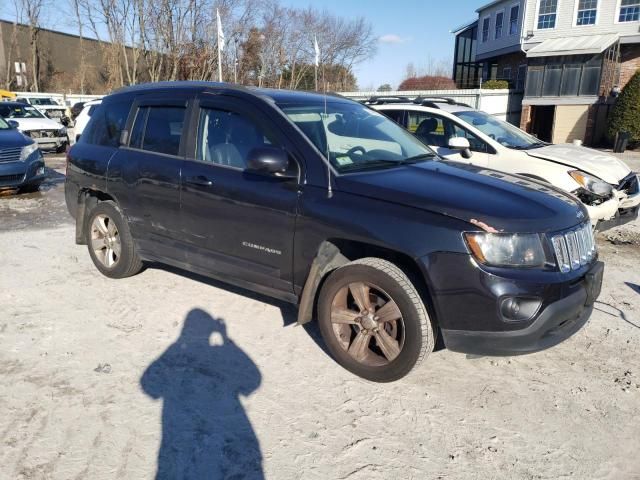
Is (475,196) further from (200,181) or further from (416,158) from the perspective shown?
(200,181)

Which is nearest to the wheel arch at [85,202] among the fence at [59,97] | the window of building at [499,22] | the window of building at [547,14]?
the fence at [59,97]

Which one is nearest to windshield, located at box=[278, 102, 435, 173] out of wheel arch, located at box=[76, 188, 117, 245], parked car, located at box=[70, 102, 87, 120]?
wheel arch, located at box=[76, 188, 117, 245]

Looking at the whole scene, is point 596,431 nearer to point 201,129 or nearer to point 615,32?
point 201,129

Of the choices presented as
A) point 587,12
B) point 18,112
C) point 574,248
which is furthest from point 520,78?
point 574,248

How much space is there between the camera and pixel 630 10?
81.4 feet

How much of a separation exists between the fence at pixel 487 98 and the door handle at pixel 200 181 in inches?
754

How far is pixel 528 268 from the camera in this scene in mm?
2979

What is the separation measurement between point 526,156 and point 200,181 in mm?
4557

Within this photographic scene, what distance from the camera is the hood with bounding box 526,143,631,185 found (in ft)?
21.6

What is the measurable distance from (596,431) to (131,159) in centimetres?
412

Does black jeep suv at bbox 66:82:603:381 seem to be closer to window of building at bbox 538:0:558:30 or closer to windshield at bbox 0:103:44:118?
windshield at bbox 0:103:44:118

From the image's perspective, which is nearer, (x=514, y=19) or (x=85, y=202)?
(x=85, y=202)

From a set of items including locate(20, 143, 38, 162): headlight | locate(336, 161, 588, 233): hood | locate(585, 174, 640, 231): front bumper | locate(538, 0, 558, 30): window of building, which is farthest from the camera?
locate(538, 0, 558, 30): window of building

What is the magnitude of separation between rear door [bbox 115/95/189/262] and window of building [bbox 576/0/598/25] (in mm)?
27904
